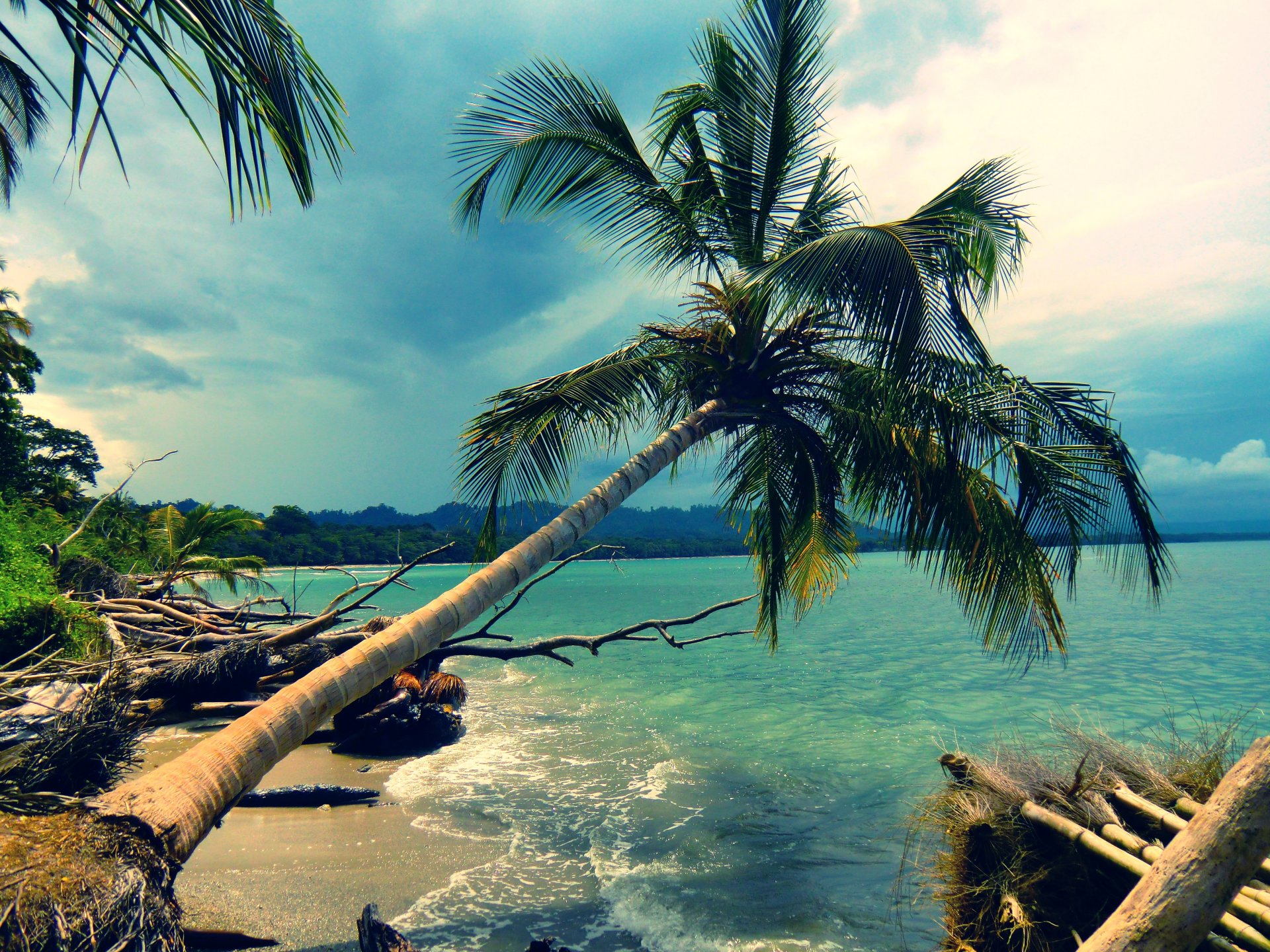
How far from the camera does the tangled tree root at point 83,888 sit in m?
2.37

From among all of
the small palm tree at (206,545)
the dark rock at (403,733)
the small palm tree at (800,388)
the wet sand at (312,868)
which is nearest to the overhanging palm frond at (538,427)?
the small palm tree at (800,388)

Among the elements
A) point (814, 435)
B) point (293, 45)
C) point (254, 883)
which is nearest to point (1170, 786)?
point (814, 435)

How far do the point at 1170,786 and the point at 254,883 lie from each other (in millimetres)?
7723

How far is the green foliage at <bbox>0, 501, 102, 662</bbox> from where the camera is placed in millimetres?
7773

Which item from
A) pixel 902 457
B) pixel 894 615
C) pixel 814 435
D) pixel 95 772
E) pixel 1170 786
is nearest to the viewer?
pixel 1170 786

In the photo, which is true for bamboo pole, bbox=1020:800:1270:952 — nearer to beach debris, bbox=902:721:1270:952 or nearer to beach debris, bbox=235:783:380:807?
beach debris, bbox=902:721:1270:952

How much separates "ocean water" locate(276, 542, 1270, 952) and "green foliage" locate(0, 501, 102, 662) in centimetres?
475

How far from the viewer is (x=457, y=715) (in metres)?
13.5

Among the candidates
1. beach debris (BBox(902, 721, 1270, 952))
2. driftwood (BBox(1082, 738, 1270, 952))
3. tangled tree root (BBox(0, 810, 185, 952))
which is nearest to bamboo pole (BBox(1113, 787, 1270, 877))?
beach debris (BBox(902, 721, 1270, 952))

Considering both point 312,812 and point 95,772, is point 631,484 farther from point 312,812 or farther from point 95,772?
point 312,812

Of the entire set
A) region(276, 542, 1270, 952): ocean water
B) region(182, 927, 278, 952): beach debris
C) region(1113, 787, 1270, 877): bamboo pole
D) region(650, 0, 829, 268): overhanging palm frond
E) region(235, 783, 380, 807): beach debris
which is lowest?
region(276, 542, 1270, 952): ocean water

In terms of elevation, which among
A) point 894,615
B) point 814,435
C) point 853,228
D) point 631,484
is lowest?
point 894,615

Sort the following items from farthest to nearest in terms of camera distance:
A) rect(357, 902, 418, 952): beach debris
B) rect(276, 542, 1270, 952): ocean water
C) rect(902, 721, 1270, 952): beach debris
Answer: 1. rect(276, 542, 1270, 952): ocean water
2. rect(902, 721, 1270, 952): beach debris
3. rect(357, 902, 418, 952): beach debris

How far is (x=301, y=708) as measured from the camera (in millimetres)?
3711
